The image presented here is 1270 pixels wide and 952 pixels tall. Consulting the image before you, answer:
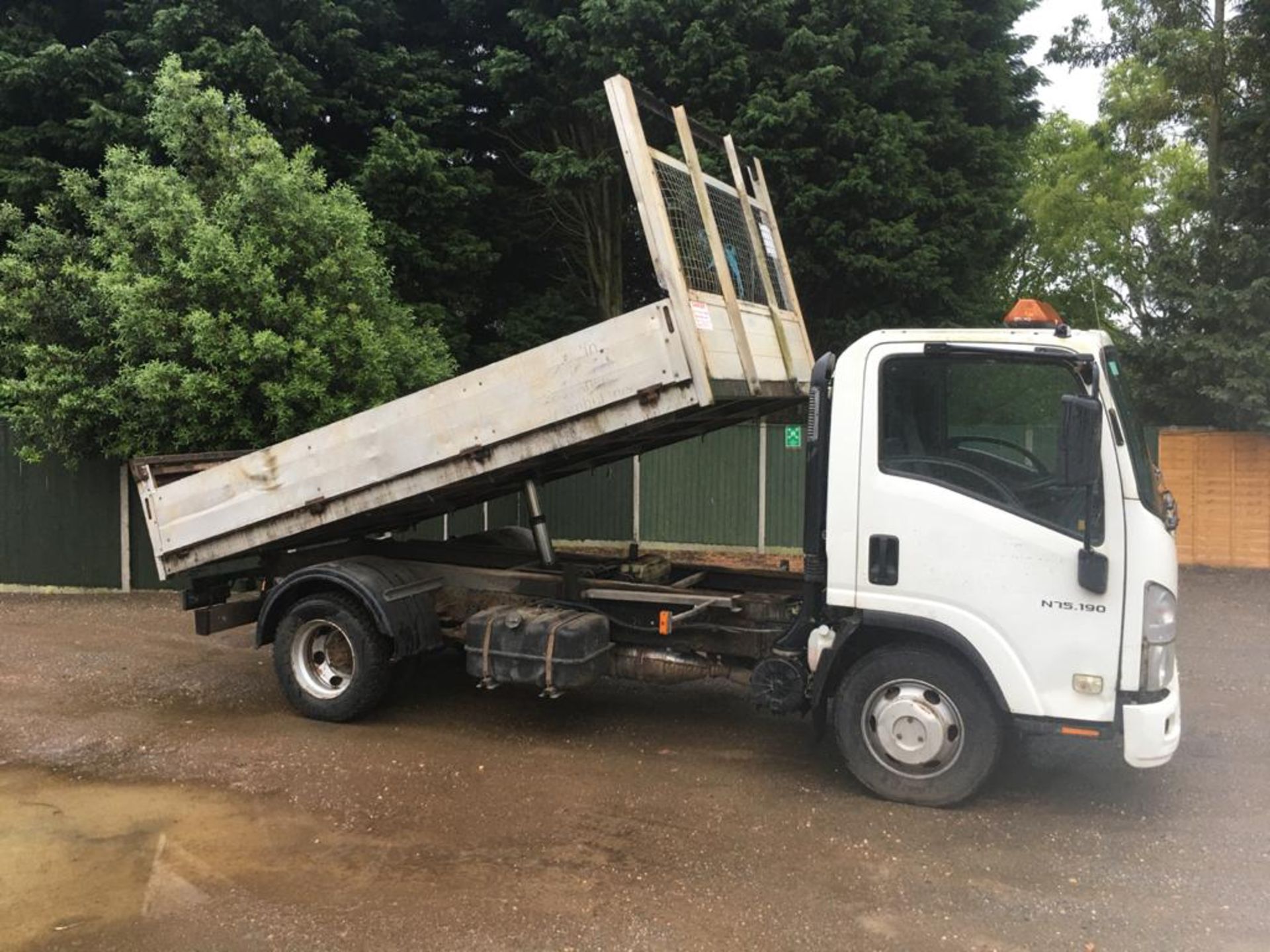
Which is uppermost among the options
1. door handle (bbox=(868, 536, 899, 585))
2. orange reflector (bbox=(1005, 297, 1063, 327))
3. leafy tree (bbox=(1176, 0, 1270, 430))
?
leafy tree (bbox=(1176, 0, 1270, 430))

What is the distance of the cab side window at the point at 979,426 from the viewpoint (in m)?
4.87

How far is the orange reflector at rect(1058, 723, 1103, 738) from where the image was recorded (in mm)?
4719

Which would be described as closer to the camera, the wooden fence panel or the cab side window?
the cab side window

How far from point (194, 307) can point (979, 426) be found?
835 cm

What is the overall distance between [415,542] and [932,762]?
4058mm

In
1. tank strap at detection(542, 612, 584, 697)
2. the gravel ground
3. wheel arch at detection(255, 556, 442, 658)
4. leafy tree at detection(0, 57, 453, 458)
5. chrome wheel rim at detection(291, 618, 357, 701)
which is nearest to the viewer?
the gravel ground

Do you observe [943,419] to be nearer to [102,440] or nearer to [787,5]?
[102,440]

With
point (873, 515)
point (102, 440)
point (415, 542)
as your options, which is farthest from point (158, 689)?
point (873, 515)

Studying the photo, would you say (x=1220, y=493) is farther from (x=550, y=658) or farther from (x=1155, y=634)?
(x=550, y=658)

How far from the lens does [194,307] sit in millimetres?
10422

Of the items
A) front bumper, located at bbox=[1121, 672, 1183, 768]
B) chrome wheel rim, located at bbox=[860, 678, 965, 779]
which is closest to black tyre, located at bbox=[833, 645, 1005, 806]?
chrome wheel rim, located at bbox=[860, 678, 965, 779]

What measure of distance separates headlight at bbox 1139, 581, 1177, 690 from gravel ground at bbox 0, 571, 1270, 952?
0.81 meters

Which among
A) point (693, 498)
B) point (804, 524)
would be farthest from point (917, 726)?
point (693, 498)

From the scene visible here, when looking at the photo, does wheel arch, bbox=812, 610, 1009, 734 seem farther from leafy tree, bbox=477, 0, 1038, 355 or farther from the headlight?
leafy tree, bbox=477, 0, 1038, 355
